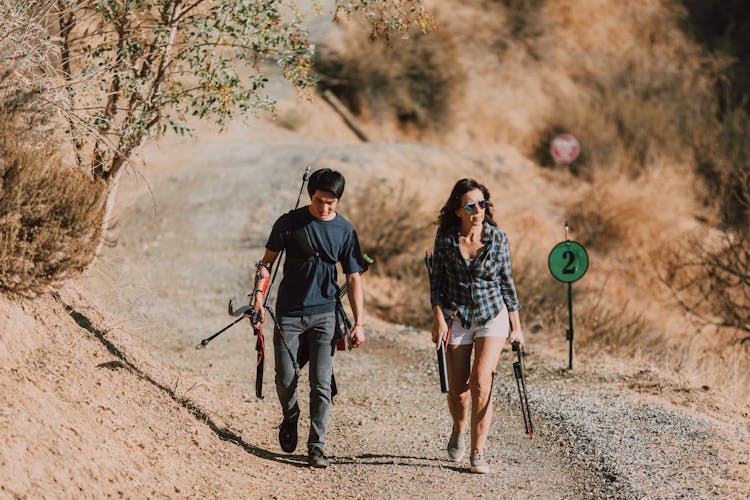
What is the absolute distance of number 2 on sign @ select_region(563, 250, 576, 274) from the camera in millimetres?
9883

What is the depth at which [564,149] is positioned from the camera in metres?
29.5

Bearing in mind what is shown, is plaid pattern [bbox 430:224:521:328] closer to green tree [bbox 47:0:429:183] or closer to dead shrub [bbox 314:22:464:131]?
green tree [bbox 47:0:429:183]

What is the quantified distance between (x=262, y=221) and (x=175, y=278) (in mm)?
3319

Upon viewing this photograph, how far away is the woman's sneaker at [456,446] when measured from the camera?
21.2ft

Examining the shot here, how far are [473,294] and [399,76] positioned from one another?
27.6 metres

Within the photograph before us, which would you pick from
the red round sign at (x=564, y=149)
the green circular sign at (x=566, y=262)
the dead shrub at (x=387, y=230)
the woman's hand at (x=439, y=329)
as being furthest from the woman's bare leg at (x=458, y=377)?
the red round sign at (x=564, y=149)

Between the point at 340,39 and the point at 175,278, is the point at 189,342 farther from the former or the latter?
the point at 340,39

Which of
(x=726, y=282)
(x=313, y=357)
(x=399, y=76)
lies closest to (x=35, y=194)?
(x=313, y=357)

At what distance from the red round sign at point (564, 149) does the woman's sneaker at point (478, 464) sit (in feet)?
77.0

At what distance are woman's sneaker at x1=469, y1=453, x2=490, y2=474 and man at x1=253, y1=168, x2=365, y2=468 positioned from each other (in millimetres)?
977

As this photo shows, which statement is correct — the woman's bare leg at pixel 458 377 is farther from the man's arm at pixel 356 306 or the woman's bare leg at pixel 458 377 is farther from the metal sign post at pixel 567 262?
the metal sign post at pixel 567 262

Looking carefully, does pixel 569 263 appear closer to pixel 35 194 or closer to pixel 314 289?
pixel 314 289

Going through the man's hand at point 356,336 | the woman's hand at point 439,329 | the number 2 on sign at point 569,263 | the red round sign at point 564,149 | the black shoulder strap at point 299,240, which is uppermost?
the red round sign at point 564,149

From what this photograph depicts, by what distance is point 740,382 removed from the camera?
34.9 feet
